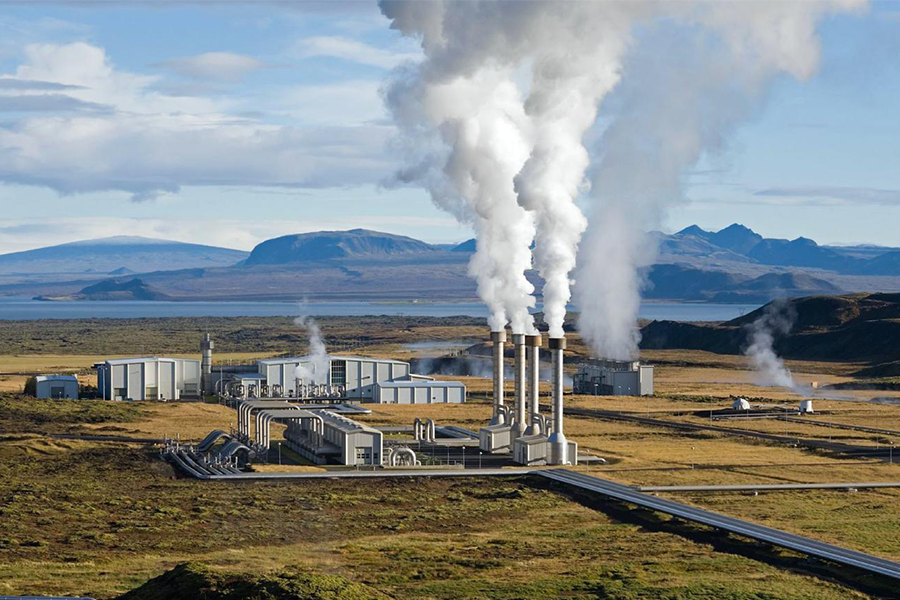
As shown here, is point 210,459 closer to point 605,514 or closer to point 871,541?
point 605,514

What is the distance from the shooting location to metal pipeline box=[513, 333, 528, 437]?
82.4m

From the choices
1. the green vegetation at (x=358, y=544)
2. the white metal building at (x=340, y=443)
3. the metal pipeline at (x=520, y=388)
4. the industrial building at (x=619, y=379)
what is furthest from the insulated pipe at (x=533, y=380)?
the industrial building at (x=619, y=379)

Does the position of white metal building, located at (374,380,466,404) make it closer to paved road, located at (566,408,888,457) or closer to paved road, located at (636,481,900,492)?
paved road, located at (566,408,888,457)

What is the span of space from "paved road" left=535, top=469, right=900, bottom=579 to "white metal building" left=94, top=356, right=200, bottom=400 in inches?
2382

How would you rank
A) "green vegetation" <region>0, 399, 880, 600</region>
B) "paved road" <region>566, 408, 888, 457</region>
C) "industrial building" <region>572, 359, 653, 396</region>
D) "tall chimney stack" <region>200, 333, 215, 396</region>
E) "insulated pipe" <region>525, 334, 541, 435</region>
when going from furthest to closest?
1. "industrial building" <region>572, 359, 653, 396</region>
2. "tall chimney stack" <region>200, 333, 215, 396</region>
3. "paved road" <region>566, 408, 888, 457</region>
4. "insulated pipe" <region>525, 334, 541, 435</region>
5. "green vegetation" <region>0, 399, 880, 600</region>

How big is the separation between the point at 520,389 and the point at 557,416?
953 cm

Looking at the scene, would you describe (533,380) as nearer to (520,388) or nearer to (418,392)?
(520,388)

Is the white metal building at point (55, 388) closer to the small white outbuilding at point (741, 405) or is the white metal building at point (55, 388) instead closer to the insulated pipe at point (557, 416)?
the insulated pipe at point (557, 416)

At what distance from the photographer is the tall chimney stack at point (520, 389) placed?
270 ft

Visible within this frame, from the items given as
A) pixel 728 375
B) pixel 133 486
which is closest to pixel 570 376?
pixel 728 375

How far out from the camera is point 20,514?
56.9 m

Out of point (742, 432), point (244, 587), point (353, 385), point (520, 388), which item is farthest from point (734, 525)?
point (353, 385)

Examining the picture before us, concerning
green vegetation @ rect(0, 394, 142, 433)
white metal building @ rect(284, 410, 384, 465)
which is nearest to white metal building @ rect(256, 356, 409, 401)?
green vegetation @ rect(0, 394, 142, 433)

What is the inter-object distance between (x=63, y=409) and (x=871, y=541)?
74413 mm
